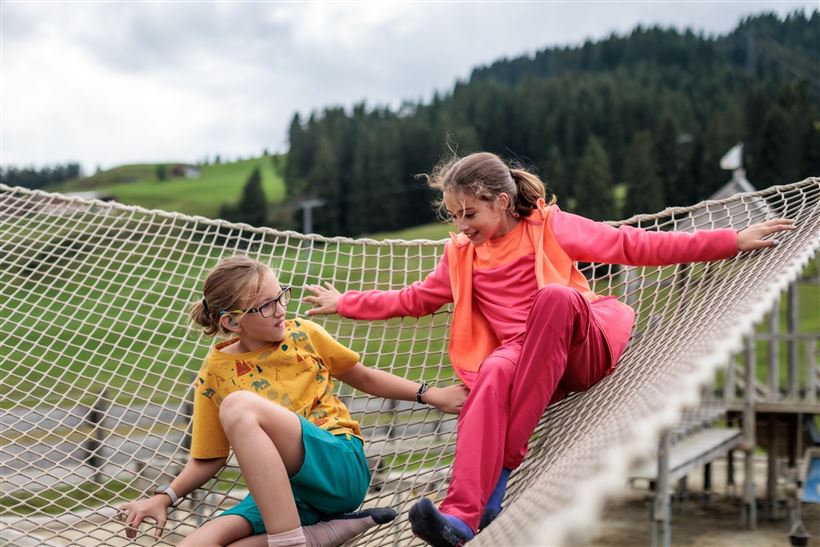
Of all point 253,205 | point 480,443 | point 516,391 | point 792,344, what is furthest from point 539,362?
point 253,205

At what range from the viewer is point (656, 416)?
959mm

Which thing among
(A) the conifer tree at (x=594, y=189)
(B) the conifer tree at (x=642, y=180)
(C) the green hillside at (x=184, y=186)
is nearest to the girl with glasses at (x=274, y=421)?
(B) the conifer tree at (x=642, y=180)

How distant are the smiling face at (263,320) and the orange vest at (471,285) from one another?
1.21 feet

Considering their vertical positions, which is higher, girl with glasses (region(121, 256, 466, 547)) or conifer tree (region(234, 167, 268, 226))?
conifer tree (region(234, 167, 268, 226))

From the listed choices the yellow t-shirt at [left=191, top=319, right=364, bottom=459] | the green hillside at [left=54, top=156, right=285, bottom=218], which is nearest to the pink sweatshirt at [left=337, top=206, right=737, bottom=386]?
the yellow t-shirt at [left=191, top=319, right=364, bottom=459]

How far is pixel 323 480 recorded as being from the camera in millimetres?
1567

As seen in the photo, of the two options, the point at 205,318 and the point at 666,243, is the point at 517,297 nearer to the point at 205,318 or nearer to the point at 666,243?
the point at 666,243

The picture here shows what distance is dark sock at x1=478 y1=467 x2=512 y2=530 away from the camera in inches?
60.0

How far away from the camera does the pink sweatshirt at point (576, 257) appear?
181cm

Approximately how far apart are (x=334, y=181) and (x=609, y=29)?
1975cm

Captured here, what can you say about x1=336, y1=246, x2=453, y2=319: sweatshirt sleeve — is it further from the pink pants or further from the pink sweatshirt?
the pink pants

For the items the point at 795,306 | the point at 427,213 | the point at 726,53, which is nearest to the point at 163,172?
the point at 427,213

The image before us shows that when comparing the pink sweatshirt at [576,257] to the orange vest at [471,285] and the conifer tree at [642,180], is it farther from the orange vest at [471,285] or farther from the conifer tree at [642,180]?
the conifer tree at [642,180]

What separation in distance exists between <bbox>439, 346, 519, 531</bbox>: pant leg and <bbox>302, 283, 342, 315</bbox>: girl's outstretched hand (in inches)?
23.7
